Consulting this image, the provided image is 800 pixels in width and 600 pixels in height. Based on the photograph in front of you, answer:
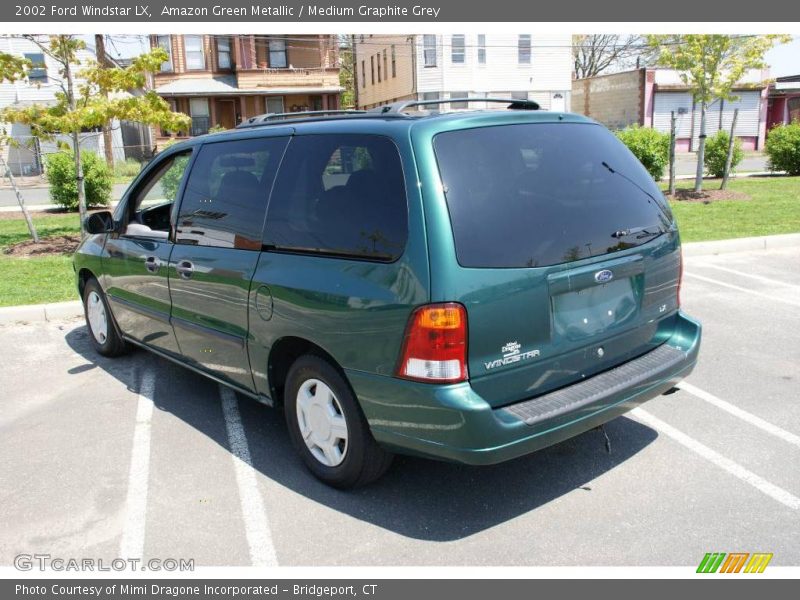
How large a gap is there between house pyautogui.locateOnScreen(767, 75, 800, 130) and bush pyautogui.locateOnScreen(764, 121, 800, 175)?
75.7 feet

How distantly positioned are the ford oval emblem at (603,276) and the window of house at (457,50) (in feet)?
118

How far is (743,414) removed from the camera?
458cm

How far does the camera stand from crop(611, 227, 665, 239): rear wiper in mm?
3623

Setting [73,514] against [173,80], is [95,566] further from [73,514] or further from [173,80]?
[173,80]

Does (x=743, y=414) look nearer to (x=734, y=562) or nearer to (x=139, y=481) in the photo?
(x=734, y=562)

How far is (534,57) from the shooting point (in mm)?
38688

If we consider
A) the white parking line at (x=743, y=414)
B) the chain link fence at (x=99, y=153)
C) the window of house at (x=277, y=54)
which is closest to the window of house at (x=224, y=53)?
the window of house at (x=277, y=54)

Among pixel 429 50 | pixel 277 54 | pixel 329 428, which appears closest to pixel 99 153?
pixel 277 54

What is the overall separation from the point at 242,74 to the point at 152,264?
34.7m

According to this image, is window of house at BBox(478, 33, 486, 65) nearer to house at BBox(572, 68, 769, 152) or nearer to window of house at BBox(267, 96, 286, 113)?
house at BBox(572, 68, 769, 152)

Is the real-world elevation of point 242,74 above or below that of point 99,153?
above

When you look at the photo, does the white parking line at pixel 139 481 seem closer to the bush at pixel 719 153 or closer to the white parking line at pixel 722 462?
the white parking line at pixel 722 462

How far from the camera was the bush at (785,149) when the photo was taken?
2020 centimetres

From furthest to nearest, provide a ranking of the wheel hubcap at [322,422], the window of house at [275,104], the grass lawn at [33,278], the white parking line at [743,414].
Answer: the window of house at [275,104] < the grass lawn at [33,278] < the white parking line at [743,414] < the wheel hubcap at [322,422]
